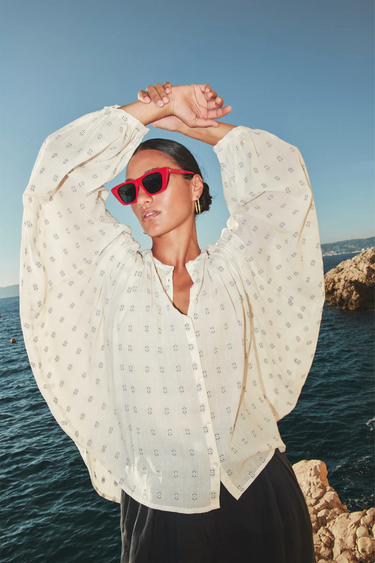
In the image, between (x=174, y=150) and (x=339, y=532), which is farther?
(x=339, y=532)

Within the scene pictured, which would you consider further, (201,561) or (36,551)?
(36,551)

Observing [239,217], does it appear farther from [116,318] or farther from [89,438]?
[89,438]

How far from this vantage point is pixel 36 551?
432 inches

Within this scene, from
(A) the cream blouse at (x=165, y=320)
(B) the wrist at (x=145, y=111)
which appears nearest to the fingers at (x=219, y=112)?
(A) the cream blouse at (x=165, y=320)

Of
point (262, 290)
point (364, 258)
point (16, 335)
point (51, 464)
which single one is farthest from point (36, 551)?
point (16, 335)

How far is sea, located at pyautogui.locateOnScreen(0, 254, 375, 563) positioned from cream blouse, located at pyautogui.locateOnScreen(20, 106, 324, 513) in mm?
10785

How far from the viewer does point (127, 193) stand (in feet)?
6.71

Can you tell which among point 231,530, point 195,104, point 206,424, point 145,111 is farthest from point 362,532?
point 145,111

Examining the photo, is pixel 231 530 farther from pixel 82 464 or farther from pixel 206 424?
pixel 82 464

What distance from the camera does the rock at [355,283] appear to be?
3466 cm

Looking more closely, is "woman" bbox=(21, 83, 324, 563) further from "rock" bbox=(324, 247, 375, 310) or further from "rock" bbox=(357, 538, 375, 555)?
"rock" bbox=(324, 247, 375, 310)

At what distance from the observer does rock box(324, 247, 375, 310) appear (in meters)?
34.7

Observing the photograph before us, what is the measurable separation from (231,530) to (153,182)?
5.67ft

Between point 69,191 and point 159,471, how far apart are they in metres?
1.40
